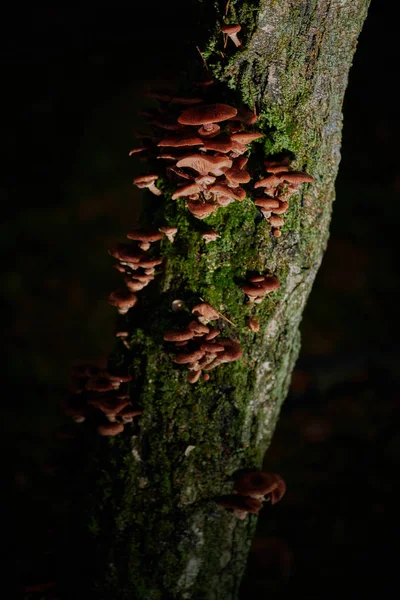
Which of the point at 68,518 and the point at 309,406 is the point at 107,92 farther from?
the point at 68,518

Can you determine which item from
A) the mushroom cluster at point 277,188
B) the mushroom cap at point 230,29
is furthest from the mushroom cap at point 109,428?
the mushroom cap at point 230,29

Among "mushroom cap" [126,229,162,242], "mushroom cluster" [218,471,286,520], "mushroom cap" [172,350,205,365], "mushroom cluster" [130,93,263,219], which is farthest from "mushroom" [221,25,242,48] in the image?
"mushroom cluster" [218,471,286,520]

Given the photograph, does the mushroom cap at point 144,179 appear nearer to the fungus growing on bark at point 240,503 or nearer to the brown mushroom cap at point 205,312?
the brown mushroom cap at point 205,312

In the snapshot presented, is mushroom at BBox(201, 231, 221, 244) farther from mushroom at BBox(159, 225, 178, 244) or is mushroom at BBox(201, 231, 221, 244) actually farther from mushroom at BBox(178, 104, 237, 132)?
mushroom at BBox(178, 104, 237, 132)

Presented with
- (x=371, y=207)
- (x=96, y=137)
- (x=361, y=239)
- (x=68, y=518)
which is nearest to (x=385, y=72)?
(x=371, y=207)

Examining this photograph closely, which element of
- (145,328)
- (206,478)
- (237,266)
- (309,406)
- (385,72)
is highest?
(385,72)

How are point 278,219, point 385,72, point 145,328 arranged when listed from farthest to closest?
1. point 385,72
2. point 145,328
3. point 278,219

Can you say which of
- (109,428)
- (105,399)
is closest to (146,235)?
(105,399)
